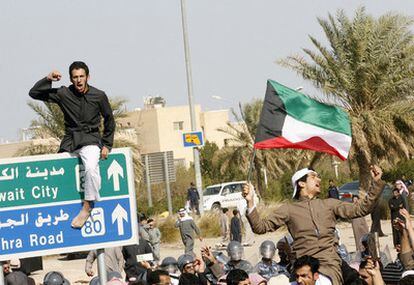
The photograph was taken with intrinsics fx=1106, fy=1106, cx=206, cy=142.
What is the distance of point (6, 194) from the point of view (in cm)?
645

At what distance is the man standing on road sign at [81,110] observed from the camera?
6.61m

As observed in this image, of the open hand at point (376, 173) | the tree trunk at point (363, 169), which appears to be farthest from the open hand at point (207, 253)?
the tree trunk at point (363, 169)

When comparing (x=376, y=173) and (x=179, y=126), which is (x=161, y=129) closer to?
(x=179, y=126)

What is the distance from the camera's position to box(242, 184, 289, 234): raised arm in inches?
303

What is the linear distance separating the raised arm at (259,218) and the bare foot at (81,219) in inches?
60.9

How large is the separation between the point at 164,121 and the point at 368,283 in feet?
275

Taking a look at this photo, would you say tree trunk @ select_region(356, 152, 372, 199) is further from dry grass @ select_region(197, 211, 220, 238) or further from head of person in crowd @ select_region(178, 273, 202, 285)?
head of person in crowd @ select_region(178, 273, 202, 285)

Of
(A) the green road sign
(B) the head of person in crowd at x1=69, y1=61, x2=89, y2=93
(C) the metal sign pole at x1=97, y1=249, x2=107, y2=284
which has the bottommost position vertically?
(C) the metal sign pole at x1=97, y1=249, x2=107, y2=284

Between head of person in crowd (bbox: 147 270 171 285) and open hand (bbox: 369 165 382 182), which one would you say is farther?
head of person in crowd (bbox: 147 270 171 285)

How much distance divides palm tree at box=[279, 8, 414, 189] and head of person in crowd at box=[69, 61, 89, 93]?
2818 centimetres

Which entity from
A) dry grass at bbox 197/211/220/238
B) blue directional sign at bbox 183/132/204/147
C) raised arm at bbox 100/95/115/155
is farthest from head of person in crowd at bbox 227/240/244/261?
dry grass at bbox 197/211/220/238

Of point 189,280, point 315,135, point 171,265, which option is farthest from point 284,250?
point 315,135

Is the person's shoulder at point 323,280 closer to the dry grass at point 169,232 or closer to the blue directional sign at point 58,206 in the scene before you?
the blue directional sign at point 58,206

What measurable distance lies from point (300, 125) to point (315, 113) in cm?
19
